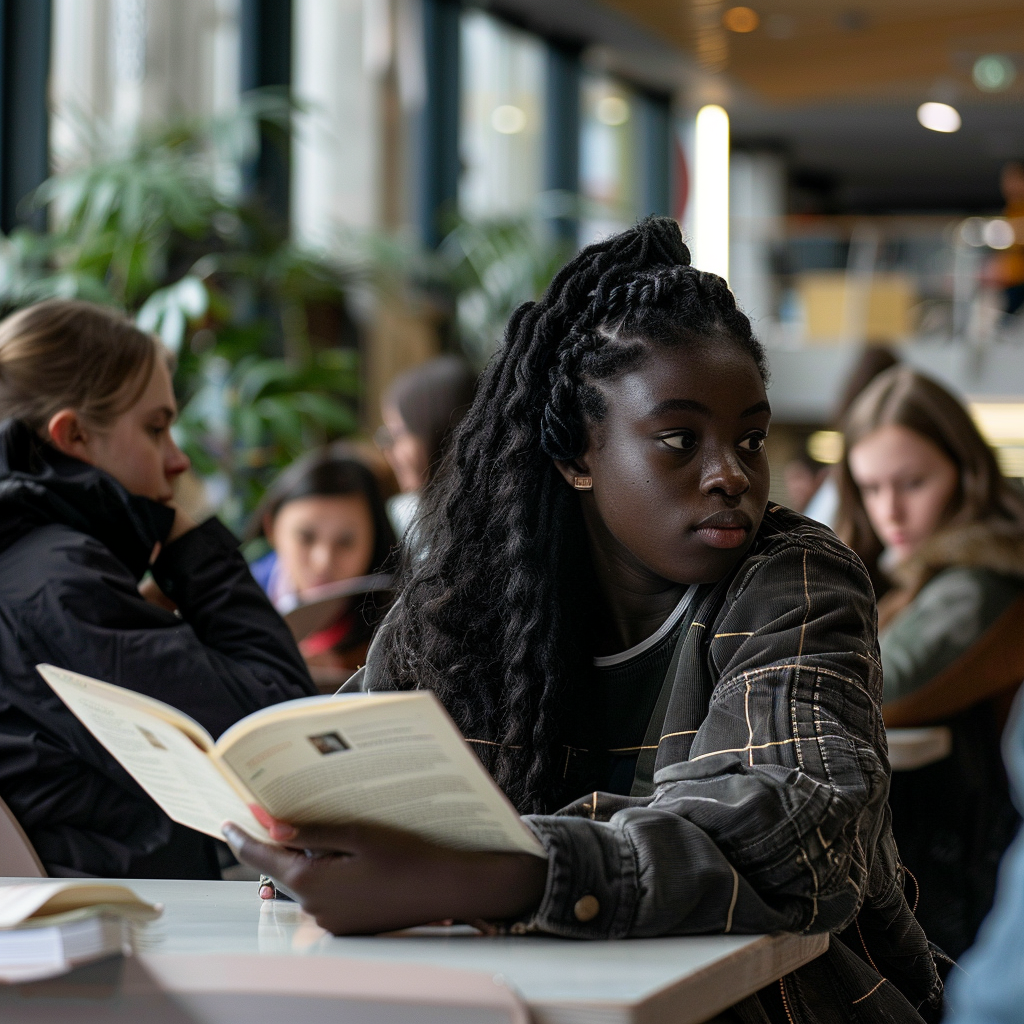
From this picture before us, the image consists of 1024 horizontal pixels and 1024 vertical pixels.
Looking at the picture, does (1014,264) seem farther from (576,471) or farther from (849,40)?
(576,471)

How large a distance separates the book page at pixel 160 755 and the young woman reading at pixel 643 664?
4cm

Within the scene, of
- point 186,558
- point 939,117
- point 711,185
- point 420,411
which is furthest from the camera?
point 939,117

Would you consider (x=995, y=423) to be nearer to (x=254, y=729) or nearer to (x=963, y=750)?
(x=963, y=750)

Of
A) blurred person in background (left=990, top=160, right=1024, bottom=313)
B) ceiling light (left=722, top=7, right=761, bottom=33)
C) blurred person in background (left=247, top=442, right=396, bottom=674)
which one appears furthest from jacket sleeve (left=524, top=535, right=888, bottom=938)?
ceiling light (left=722, top=7, right=761, bottom=33)

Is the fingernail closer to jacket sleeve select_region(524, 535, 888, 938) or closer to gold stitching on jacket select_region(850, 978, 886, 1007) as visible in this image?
jacket sleeve select_region(524, 535, 888, 938)

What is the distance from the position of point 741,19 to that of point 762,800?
36.1 ft

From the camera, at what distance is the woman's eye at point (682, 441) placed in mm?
1232

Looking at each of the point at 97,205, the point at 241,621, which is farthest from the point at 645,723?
the point at 97,205

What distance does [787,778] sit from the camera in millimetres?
1044

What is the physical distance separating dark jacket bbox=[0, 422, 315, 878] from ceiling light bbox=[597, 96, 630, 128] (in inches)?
447

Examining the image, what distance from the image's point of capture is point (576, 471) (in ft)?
4.41

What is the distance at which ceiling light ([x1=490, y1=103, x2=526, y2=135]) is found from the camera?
10320 millimetres

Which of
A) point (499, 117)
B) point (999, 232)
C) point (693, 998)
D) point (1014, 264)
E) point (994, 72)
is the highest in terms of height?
point (994, 72)

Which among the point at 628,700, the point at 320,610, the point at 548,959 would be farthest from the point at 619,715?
the point at 320,610
